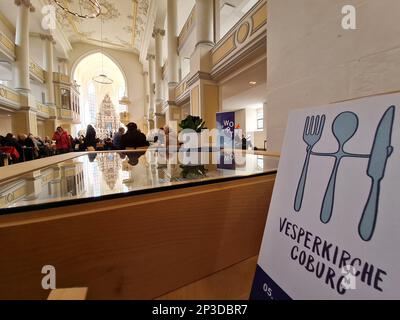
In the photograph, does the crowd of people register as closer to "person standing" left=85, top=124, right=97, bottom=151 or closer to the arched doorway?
"person standing" left=85, top=124, right=97, bottom=151

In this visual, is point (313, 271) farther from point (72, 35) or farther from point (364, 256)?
point (72, 35)

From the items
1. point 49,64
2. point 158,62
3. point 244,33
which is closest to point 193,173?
point 244,33

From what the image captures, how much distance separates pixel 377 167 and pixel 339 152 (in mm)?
101

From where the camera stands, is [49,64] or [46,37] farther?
[49,64]

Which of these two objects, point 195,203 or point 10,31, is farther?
point 10,31

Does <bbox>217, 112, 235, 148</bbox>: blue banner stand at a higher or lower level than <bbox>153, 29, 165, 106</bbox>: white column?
lower

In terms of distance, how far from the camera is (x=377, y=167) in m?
0.45

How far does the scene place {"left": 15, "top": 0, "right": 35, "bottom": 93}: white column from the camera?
774cm

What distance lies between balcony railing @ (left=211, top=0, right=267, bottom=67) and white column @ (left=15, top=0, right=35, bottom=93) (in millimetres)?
8246

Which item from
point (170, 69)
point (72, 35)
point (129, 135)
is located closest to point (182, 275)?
point (129, 135)

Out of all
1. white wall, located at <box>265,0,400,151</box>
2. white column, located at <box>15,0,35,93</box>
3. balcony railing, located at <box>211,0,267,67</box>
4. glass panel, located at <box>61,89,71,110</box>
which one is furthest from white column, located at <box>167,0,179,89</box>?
glass panel, located at <box>61,89,71,110</box>

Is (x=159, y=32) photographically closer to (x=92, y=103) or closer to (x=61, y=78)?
(x=61, y=78)
